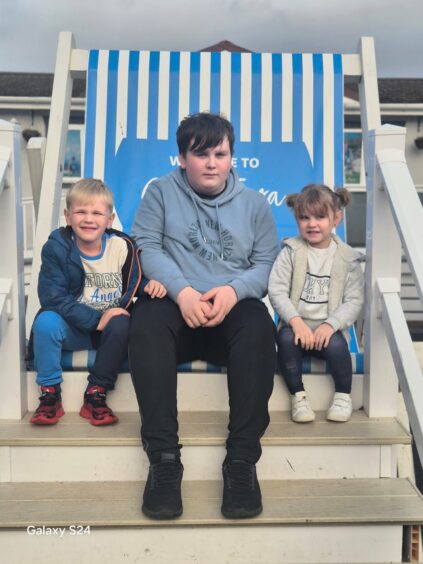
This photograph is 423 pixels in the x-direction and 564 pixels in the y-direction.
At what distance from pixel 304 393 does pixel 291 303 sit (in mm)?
306

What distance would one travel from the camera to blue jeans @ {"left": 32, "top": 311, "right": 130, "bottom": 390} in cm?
214

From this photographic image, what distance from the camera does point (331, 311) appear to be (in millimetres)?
2324

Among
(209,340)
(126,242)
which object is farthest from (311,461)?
(126,242)

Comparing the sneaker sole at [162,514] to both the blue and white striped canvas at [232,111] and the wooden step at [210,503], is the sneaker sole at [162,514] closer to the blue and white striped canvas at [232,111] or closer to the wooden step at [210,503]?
the wooden step at [210,503]

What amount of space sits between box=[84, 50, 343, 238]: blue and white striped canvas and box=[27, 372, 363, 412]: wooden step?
4.57ft

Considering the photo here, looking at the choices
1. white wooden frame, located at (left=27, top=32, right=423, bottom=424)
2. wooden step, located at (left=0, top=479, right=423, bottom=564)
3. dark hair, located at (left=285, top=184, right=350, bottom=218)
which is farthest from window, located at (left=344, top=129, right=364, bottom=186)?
wooden step, located at (left=0, top=479, right=423, bottom=564)

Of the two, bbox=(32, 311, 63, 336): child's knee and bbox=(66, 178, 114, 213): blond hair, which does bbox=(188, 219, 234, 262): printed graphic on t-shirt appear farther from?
bbox=(32, 311, 63, 336): child's knee

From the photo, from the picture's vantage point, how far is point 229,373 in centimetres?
198

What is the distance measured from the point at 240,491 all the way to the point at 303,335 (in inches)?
23.0

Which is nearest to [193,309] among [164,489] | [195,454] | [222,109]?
[195,454]

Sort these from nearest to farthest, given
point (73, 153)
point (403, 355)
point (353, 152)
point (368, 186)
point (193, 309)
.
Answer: point (403, 355) < point (193, 309) < point (368, 186) < point (353, 152) < point (73, 153)

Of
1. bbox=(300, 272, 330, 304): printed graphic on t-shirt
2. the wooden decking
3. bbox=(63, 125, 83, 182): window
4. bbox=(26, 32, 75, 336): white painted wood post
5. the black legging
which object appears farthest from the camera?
bbox=(63, 125, 83, 182): window

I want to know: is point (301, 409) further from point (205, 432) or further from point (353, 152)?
point (353, 152)

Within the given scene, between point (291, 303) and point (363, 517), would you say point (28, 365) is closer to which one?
point (291, 303)
